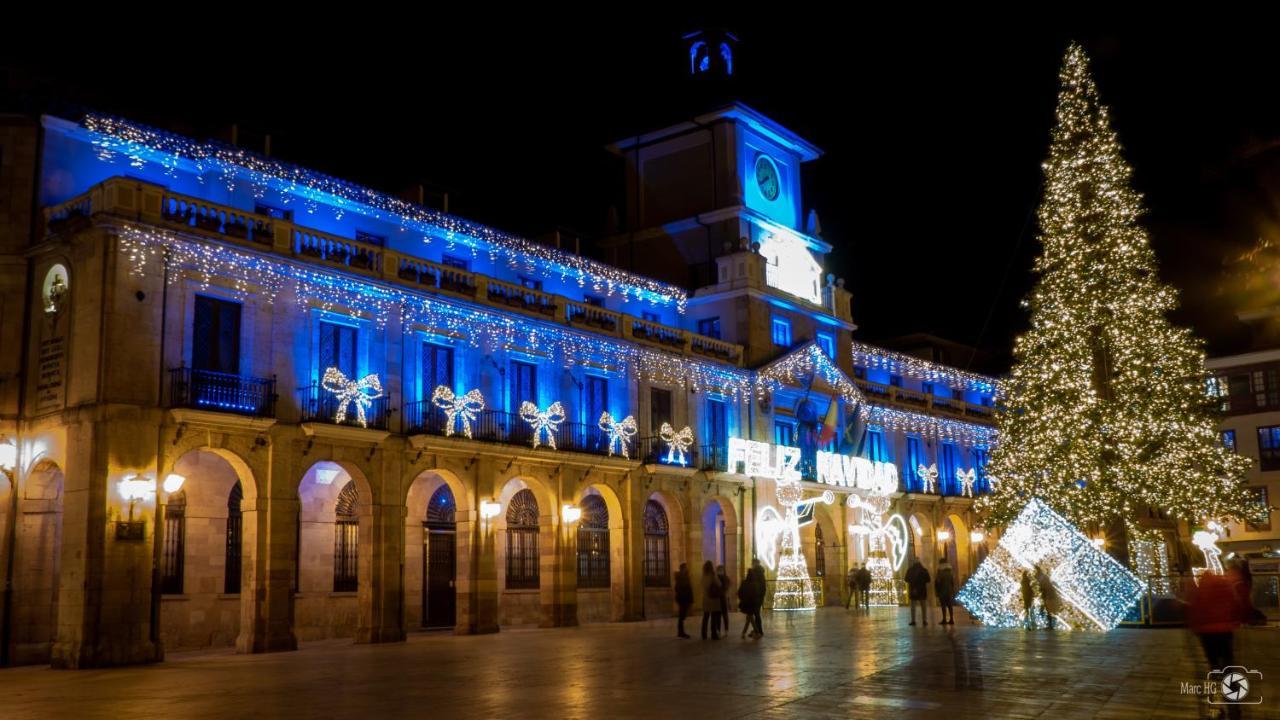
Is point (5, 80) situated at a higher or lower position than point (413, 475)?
higher

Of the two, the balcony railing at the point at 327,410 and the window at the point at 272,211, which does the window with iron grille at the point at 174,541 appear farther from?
the window at the point at 272,211

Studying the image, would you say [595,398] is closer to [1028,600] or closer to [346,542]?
[346,542]

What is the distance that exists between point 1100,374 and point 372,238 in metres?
20.6

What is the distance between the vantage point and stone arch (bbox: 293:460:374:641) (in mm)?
28172

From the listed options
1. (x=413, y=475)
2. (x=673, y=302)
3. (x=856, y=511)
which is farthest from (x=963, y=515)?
(x=413, y=475)

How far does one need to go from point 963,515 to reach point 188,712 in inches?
1951

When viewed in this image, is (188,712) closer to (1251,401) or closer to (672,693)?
(672,693)

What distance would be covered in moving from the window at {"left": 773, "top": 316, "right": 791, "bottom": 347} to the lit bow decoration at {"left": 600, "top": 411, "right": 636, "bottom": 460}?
401 inches

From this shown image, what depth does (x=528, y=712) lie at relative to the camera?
12750mm

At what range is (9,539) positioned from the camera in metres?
23.4

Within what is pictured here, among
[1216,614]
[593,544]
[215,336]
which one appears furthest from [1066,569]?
[215,336]

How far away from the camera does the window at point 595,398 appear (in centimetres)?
3581

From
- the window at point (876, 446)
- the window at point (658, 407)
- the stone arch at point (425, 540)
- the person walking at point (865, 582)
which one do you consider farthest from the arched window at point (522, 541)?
the window at point (876, 446)

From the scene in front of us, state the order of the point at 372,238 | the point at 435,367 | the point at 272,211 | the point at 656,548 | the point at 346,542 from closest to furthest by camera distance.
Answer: the point at 272,211 < the point at 346,542 < the point at 435,367 < the point at 372,238 < the point at 656,548
